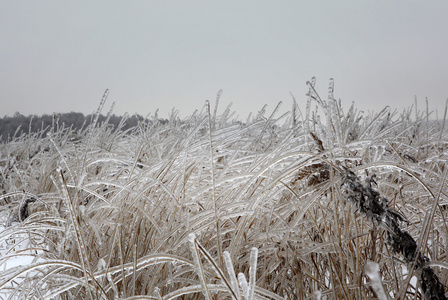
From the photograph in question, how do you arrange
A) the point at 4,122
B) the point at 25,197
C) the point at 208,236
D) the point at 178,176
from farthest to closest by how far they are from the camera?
the point at 4,122, the point at 25,197, the point at 178,176, the point at 208,236

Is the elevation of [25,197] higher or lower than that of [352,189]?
lower

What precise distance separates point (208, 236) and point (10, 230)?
63 cm

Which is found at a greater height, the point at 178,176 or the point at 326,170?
the point at 326,170

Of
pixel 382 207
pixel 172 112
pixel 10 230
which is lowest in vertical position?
pixel 10 230

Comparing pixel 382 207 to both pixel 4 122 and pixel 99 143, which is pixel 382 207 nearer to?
pixel 99 143

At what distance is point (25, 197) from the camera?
67.2 inches

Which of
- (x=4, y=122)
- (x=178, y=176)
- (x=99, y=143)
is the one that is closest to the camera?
(x=178, y=176)

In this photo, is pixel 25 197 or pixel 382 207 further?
pixel 25 197

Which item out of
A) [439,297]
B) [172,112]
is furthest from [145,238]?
[172,112]

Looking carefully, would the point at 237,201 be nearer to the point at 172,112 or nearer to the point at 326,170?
the point at 326,170

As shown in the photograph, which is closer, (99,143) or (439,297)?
(439,297)

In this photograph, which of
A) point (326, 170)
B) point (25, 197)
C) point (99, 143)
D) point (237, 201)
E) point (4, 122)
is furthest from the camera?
point (4, 122)

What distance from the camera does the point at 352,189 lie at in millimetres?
687

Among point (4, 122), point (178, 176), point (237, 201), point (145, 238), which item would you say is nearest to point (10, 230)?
point (145, 238)
